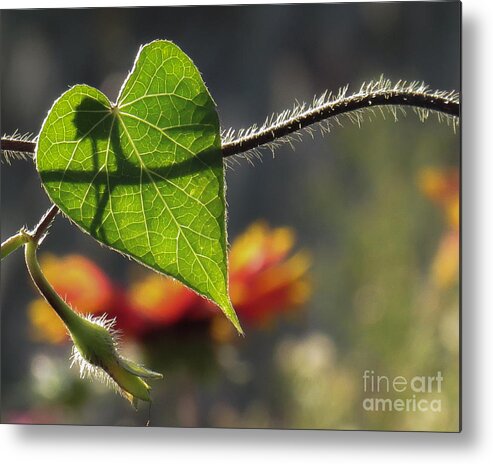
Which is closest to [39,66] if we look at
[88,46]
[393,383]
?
[88,46]

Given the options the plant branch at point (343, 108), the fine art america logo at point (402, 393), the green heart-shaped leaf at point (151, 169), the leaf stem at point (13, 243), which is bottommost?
the fine art america logo at point (402, 393)

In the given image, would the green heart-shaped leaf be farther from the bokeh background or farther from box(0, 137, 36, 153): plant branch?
the bokeh background

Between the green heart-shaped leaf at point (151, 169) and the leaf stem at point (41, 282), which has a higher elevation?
the green heart-shaped leaf at point (151, 169)

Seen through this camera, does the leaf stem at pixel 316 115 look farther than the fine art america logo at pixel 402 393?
No

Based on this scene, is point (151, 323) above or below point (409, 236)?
below

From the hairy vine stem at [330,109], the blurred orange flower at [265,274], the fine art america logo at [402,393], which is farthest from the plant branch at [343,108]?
the fine art america logo at [402,393]

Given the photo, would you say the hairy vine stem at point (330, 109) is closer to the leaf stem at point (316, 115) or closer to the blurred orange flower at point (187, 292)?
the leaf stem at point (316, 115)

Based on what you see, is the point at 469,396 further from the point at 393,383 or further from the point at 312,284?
the point at 312,284
